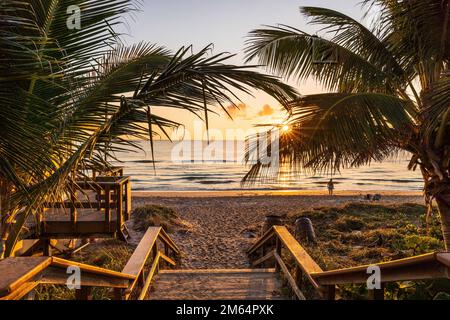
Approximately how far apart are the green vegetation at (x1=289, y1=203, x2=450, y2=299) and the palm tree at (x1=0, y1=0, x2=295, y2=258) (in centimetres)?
289

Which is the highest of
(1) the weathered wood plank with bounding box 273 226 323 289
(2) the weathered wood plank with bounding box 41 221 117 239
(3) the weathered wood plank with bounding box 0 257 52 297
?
(3) the weathered wood plank with bounding box 0 257 52 297

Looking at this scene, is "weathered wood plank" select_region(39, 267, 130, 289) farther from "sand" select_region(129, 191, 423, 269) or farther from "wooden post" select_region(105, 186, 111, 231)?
"sand" select_region(129, 191, 423, 269)

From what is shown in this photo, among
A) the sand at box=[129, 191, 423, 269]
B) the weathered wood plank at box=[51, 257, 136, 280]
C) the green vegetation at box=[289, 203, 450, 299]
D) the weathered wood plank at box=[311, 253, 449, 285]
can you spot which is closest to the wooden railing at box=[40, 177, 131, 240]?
the sand at box=[129, 191, 423, 269]

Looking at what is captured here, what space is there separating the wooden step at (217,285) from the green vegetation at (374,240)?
1151mm

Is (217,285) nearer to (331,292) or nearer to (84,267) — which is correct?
(331,292)

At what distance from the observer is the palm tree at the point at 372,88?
3287 mm

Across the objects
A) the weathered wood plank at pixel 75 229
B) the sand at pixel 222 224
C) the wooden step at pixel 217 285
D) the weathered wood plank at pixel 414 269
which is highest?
the weathered wood plank at pixel 414 269

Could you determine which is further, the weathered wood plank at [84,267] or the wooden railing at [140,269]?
the wooden railing at [140,269]

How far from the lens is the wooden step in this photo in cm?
488

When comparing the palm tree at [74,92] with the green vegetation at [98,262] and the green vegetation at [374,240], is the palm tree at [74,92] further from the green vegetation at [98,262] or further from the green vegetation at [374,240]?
the green vegetation at [374,240]

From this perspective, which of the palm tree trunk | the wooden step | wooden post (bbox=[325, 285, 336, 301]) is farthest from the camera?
the wooden step

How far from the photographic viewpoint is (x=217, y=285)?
17.7ft

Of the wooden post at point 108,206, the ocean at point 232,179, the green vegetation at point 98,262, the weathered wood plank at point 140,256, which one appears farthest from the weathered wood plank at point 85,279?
the ocean at point 232,179
